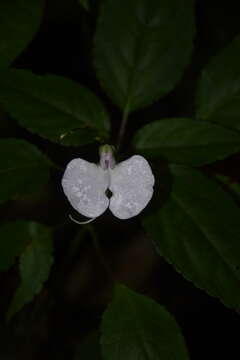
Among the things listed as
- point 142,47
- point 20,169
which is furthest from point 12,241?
point 142,47

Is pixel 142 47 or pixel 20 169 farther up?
pixel 142 47

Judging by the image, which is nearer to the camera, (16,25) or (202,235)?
(202,235)

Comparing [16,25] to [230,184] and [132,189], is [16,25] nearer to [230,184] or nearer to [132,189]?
[132,189]

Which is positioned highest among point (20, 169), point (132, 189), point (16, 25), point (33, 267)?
point (16, 25)

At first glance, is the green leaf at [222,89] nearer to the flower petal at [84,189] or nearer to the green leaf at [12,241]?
the flower petal at [84,189]

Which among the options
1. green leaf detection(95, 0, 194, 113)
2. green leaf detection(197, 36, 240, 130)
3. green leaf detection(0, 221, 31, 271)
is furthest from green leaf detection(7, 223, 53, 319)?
green leaf detection(197, 36, 240, 130)

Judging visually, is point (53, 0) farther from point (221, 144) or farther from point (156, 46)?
point (221, 144)

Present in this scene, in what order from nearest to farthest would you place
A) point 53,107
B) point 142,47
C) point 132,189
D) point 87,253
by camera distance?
point 132,189 < point 53,107 < point 142,47 < point 87,253
